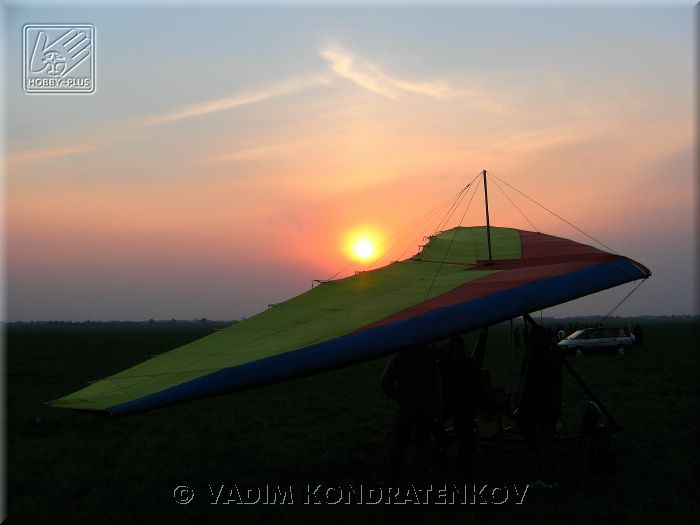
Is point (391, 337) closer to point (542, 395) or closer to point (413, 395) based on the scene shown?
point (413, 395)

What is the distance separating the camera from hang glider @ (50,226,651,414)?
484cm

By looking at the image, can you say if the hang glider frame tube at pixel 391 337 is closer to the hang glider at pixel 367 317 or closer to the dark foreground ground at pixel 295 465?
the hang glider at pixel 367 317

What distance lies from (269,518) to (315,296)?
2.73 metres

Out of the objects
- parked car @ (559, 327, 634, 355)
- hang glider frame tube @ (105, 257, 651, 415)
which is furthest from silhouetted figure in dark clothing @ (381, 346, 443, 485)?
parked car @ (559, 327, 634, 355)

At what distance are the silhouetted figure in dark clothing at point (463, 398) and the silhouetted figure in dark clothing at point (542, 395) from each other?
0.57 meters

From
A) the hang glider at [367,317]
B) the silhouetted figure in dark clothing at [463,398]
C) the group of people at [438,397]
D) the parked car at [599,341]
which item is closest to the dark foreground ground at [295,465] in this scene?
the silhouetted figure in dark clothing at [463,398]

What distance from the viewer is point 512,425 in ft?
28.9

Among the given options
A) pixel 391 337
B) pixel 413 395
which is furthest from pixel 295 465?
pixel 391 337

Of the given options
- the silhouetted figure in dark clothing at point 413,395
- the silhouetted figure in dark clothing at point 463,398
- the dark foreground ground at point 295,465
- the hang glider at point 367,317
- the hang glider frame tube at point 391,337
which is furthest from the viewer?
the silhouetted figure in dark clothing at point 463,398

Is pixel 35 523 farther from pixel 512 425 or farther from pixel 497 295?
pixel 512 425

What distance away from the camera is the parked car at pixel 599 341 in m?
27.8

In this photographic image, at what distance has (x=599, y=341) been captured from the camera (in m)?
28.2

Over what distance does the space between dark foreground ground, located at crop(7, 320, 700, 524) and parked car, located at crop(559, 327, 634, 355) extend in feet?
47.5

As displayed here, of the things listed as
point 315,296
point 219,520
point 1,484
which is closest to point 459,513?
point 219,520
